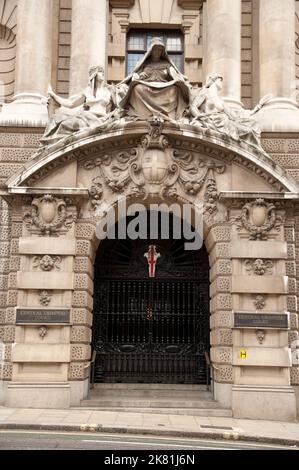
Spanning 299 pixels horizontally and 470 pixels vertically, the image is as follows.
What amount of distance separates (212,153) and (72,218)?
14.3 ft

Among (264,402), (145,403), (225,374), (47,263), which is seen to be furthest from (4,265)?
(264,402)

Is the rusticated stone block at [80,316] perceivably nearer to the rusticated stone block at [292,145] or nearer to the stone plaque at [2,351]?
the stone plaque at [2,351]

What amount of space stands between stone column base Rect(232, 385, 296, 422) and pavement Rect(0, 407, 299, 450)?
1.29ft

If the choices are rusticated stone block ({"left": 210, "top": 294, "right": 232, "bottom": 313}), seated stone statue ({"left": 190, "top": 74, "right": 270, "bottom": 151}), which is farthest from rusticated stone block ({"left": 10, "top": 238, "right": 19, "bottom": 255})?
seated stone statue ({"left": 190, "top": 74, "right": 270, "bottom": 151})

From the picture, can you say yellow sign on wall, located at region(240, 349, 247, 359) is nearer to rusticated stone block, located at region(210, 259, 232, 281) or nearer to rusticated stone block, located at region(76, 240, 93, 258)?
rusticated stone block, located at region(210, 259, 232, 281)

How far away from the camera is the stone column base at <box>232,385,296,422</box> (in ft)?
49.3

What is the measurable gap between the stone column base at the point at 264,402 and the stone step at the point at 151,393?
1.23m

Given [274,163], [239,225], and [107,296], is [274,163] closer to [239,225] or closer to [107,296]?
[239,225]

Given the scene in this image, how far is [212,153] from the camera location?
54.4 ft

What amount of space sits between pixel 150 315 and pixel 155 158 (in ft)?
15.5

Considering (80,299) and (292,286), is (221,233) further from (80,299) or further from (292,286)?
(80,299)

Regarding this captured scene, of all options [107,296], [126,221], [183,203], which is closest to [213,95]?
[183,203]

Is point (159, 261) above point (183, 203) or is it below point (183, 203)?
below
